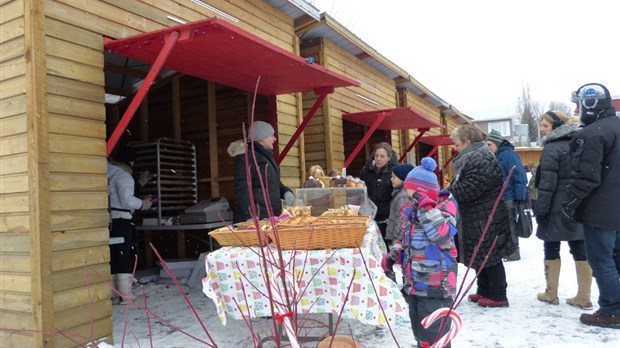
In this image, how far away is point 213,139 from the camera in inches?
296

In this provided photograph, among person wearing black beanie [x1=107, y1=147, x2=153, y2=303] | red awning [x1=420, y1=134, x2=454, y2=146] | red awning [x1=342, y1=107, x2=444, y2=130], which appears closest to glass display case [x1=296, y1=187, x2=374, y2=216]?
person wearing black beanie [x1=107, y1=147, x2=153, y2=303]

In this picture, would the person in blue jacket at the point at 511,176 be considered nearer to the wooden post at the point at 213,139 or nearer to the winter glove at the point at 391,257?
the winter glove at the point at 391,257

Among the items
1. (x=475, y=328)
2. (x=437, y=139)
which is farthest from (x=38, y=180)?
(x=437, y=139)

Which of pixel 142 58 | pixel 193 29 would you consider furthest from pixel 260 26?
pixel 193 29

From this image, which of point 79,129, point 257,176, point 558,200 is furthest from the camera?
point 257,176

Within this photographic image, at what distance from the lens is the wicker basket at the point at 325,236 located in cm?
294

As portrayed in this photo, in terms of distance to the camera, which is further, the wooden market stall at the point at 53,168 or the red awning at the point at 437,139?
the red awning at the point at 437,139

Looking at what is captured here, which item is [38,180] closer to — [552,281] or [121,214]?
[121,214]

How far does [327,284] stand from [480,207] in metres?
2.16

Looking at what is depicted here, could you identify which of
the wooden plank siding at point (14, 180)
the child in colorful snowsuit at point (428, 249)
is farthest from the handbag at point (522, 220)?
the wooden plank siding at point (14, 180)

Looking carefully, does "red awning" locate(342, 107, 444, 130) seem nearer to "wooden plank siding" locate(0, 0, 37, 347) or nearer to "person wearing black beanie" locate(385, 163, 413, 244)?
"person wearing black beanie" locate(385, 163, 413, 244)

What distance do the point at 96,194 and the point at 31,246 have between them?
25.1 inches

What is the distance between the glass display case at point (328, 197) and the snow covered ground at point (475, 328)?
1.16 m

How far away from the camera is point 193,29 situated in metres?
3.50
